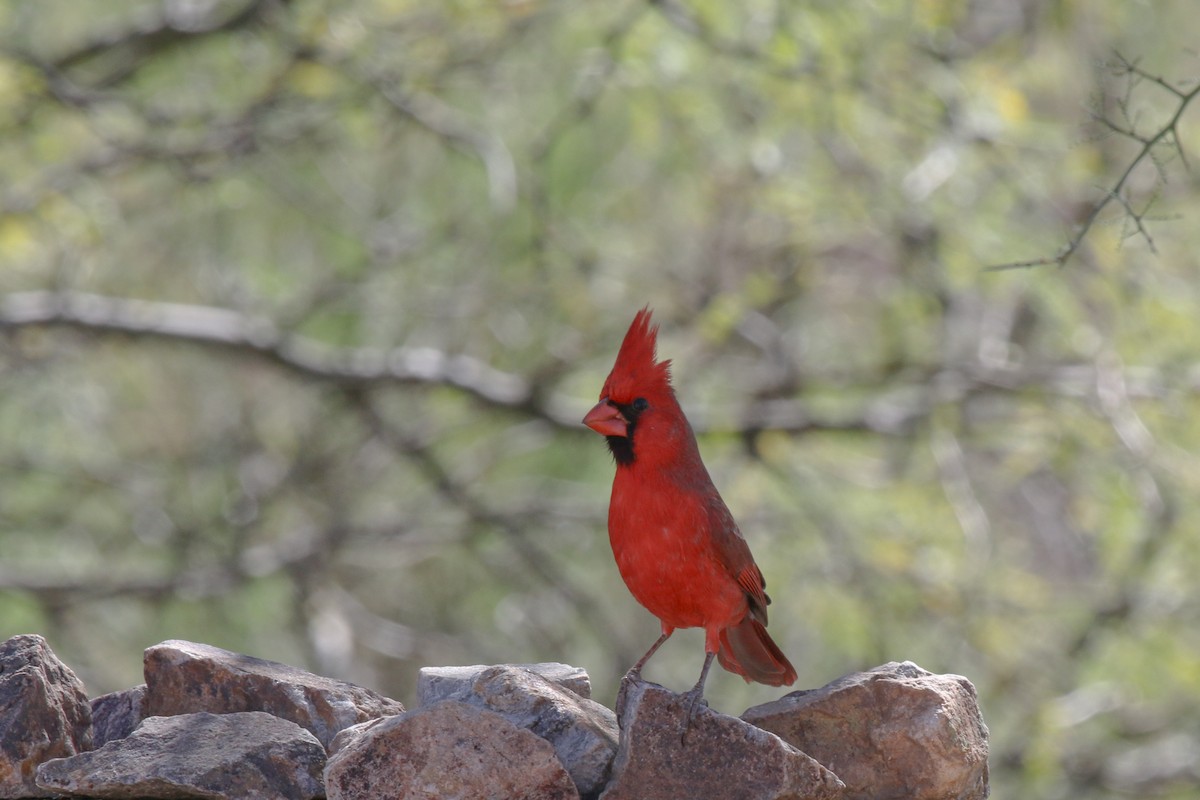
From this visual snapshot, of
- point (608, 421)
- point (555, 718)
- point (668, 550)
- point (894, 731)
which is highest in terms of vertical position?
point (608, 421)

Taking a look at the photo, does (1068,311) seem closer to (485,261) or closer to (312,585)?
(485,261)

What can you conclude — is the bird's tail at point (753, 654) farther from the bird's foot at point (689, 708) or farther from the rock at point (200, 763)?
the rock at point (200, 763)

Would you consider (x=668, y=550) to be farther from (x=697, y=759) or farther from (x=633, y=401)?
(x=697, y=759)

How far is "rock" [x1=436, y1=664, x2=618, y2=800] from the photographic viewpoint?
2.32 m

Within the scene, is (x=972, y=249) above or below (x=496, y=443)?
above

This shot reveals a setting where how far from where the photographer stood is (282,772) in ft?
7.43

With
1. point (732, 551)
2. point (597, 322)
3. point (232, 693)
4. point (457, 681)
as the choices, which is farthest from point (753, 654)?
point (597, 322)

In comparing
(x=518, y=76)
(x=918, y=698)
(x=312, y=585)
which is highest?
(x=518, y=76)

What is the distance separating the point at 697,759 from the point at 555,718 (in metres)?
0.23

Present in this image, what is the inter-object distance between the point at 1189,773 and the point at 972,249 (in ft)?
9.76

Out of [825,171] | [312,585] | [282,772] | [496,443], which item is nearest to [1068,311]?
[825,171]

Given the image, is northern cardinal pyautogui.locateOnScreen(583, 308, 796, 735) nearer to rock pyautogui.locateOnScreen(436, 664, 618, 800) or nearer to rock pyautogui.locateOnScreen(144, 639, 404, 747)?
rock pyautogui.locateOnScreen(436, 664, 618, 800)

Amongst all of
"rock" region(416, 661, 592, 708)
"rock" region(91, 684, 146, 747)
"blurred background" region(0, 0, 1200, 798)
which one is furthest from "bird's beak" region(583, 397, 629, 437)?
"blurred background" region(0, 0, 1200, 798)

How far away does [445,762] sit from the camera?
2.16 meters
